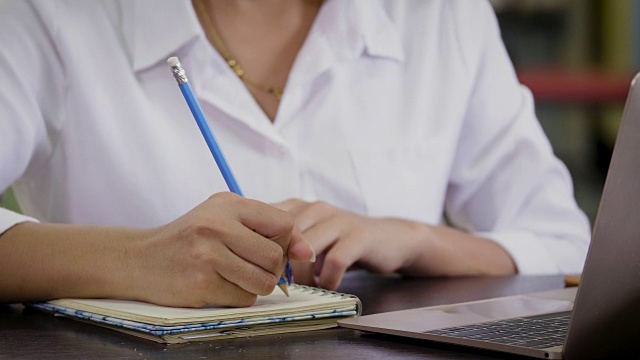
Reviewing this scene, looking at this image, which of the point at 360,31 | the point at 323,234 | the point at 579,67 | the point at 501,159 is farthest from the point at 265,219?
the point at 579,67

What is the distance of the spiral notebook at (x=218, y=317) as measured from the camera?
0.73 m

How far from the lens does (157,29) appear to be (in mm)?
1271

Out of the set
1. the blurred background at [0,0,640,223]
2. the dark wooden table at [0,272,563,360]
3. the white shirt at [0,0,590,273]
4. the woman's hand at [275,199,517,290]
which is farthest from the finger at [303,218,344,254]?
the blurred background at [0,0,640,223]

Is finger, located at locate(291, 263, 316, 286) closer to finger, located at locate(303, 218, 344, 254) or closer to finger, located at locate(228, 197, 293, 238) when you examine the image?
finger, located at locate(303, 218, 344, 254)

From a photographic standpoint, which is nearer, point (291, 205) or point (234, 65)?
point (291, 205)

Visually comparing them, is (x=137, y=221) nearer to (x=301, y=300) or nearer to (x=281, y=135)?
(x=281, y=135)

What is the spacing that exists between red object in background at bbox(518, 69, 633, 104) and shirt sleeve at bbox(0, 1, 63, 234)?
354cm

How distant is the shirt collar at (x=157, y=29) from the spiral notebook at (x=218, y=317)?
0.48 meters

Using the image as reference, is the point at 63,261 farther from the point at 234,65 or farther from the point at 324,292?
the point at 234,65

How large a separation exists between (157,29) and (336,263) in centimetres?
44

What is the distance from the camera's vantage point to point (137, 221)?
4.12 ft

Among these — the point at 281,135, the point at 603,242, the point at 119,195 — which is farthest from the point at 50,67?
the point at 603,242

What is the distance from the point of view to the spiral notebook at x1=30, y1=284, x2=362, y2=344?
733mm

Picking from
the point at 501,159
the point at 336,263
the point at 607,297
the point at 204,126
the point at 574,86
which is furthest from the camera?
the point at 574,86
